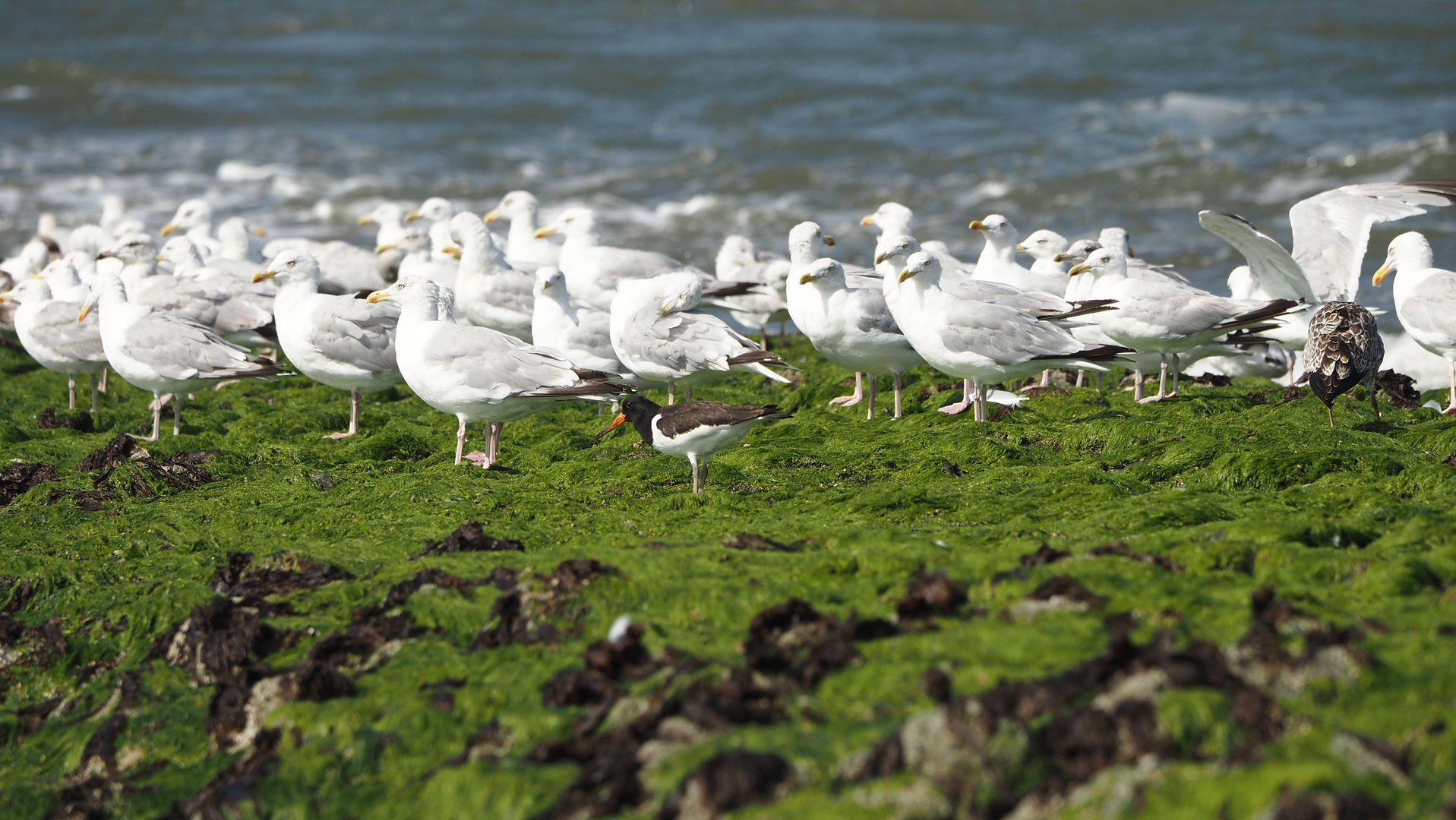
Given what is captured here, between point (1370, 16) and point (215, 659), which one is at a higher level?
point (1370, 16)

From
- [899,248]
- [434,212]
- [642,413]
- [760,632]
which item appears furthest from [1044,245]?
[434,212]

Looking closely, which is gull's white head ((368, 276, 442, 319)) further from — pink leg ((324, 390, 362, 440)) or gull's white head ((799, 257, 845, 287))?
gull's white head ((799, 257, 845, 287))

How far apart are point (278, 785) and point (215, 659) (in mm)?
1077

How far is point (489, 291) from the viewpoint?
12.7 meters

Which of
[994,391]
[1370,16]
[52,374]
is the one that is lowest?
[52,374]

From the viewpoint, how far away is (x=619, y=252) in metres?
13.5

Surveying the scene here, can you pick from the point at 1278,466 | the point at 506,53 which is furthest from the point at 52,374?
the point at 506,53

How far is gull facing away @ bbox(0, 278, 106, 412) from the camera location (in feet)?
36.8

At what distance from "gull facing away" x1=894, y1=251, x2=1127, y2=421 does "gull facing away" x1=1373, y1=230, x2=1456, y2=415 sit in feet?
8.51

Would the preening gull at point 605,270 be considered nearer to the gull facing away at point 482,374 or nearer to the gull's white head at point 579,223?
the gull's white head at point 579,223

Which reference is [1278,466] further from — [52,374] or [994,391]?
[52,374]

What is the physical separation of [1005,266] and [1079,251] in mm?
720

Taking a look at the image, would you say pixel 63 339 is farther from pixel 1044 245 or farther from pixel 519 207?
pixel 1044 245

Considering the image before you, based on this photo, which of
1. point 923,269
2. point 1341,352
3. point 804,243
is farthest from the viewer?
point 804,243
